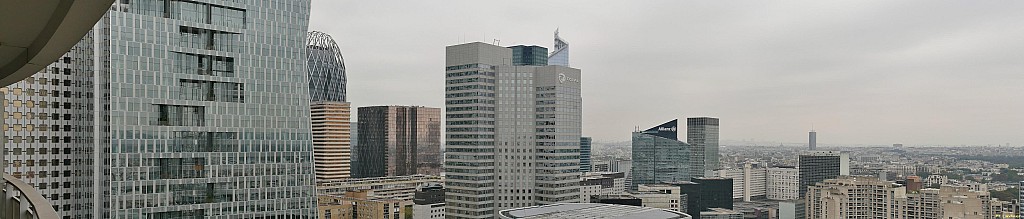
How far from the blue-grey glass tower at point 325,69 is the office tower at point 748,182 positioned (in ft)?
53.2

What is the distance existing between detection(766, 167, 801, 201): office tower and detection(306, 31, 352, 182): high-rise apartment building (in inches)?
629

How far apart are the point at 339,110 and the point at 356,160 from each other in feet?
13.2

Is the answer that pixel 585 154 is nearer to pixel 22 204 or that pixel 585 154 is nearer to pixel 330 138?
pixel 330 138

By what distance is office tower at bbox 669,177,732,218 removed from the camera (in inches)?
1144

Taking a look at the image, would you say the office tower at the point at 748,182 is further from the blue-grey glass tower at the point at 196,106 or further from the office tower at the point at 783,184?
the blue-grey glass tower at the point at 196,106

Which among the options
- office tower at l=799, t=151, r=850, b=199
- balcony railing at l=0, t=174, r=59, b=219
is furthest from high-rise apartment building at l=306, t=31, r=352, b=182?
balcony railing at l=0, t=174, r=59, b=219

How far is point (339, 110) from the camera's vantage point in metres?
31.3

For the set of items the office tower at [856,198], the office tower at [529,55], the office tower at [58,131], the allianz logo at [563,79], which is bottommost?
the office tower at [856,198]

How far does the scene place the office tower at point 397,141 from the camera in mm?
34844

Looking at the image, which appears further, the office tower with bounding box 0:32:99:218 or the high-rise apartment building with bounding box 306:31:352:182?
the high-rise apartment building with bounding box 306:31:352:182

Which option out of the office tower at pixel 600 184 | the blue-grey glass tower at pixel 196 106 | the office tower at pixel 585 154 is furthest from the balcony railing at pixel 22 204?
the office tower at pixel 585 154

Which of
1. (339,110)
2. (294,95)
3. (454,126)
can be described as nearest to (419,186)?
(339,110)

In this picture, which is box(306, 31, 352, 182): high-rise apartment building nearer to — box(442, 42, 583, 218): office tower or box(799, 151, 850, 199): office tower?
box(442, 42, 583, 218): office tower

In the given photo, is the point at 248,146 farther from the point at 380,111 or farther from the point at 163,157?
the point at 380,111
